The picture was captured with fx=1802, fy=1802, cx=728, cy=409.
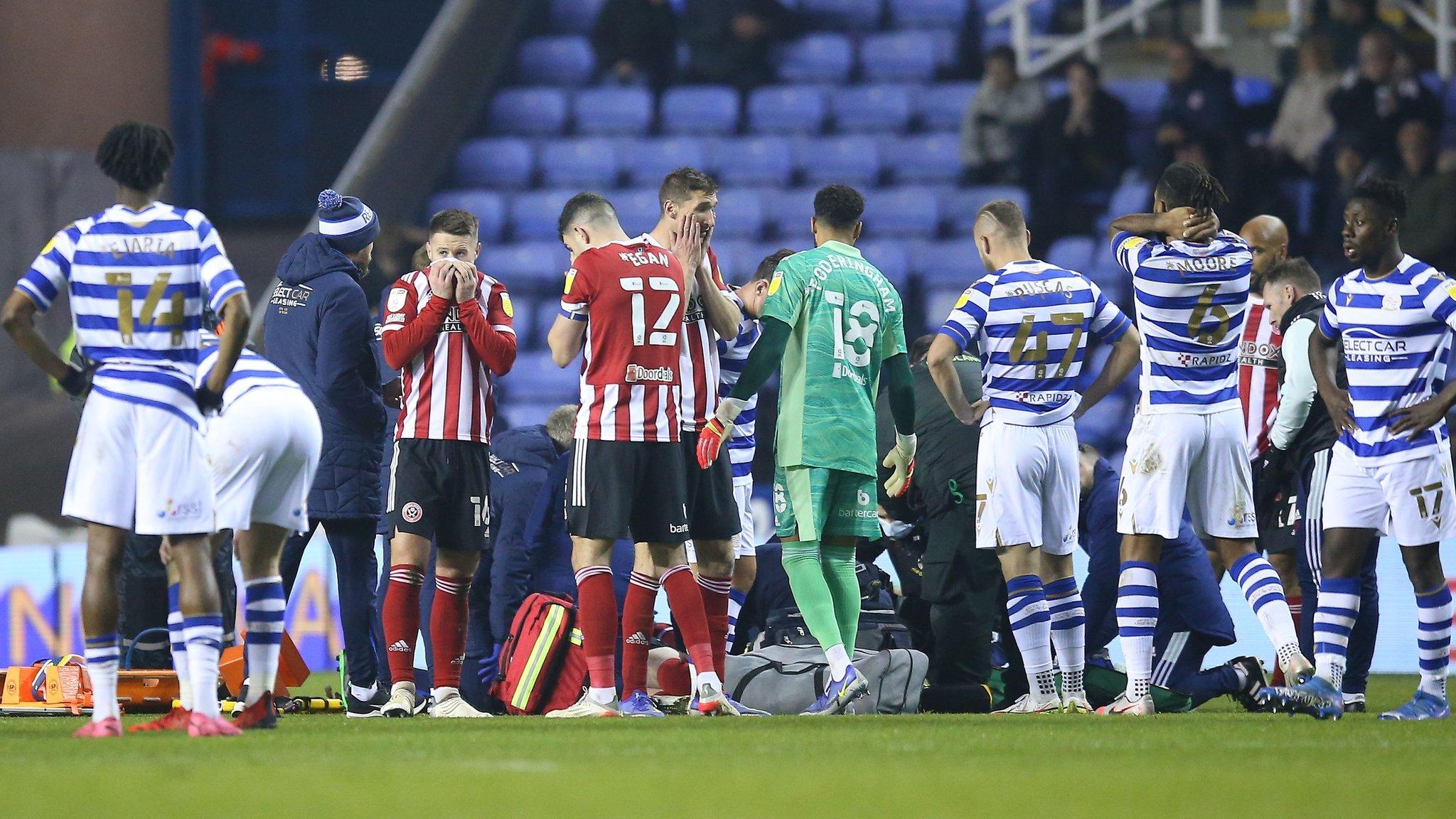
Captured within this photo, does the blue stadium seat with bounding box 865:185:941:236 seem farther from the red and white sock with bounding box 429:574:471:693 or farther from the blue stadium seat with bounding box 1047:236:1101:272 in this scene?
the red and white sock with bounding box 429:574:471:693

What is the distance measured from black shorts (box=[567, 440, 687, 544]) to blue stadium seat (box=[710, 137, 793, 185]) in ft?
30.8

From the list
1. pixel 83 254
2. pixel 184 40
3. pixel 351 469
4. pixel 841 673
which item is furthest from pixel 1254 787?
pixel 184 40

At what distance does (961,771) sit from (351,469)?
368 cm

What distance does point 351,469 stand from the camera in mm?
7668

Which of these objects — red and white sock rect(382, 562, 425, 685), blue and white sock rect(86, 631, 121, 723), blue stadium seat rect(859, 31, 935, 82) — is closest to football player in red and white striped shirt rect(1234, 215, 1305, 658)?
red and white sock rect(382, 562, 425, 685)

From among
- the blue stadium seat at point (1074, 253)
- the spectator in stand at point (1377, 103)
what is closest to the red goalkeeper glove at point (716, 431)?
the blue stadium seat at point (1074, 253)

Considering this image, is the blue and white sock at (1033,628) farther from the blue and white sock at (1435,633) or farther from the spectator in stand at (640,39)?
the spectator in stand at (640,39)

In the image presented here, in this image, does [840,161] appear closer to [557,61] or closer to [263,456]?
[557,61]

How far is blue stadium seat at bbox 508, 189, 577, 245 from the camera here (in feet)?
52.9

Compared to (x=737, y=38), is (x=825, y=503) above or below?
below

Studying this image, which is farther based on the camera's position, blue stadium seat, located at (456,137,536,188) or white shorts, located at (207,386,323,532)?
blue stadium seat, located at (456,137,536,188)

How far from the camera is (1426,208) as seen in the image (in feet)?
44.3

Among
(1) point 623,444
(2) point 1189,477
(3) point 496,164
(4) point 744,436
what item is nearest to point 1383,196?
(2) point 1189,477

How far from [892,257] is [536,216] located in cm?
331
